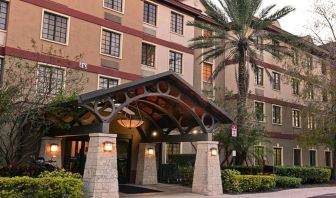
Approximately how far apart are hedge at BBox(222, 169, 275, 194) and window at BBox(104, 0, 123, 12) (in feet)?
39.7

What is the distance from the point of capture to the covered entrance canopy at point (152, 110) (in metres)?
15.1


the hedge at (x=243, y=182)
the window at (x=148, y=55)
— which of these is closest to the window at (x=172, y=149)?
the window at (x=148, y=55)

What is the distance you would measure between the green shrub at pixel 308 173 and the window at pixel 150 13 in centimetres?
1324

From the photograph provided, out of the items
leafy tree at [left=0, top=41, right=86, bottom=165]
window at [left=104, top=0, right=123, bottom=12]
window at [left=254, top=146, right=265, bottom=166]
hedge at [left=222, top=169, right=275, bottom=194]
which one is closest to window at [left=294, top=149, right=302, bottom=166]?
window at [left=254, top=146, right=265, bottom=166]

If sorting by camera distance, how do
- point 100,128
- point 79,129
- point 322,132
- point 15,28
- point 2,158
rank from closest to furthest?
point 100,128, point 79,129, point 2,158, point 15,28, point 322,132

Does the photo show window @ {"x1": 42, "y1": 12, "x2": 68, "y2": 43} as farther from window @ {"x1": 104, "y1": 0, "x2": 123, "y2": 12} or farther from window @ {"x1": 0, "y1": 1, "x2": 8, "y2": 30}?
window @ {"x1": 104, "y1": 0, "x2": 123, "y2": 12}

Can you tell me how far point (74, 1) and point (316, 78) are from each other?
19.3 metres

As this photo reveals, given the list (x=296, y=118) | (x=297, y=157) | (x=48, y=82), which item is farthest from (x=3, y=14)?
(x=297, y=157)

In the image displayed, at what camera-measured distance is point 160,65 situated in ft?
89.0

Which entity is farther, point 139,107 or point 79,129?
point 139,107

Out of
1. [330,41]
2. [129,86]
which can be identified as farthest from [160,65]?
[330,41]

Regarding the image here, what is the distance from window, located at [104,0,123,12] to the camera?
24317 mm

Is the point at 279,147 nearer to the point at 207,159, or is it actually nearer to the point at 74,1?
the point at 207,159

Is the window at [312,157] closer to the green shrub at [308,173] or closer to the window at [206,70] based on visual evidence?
the green shrub at [308,173]
